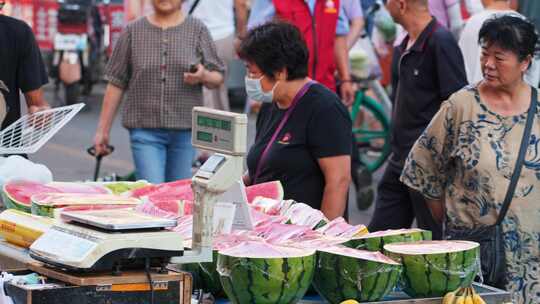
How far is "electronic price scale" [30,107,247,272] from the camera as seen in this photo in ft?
11.5

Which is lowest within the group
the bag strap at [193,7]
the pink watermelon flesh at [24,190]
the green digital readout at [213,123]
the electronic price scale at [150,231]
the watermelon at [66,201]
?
the pink watermelon flesh at [24,190]

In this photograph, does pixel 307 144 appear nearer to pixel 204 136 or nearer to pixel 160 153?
pixel 204 136

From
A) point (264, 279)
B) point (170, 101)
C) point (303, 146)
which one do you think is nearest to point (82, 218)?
point (264, 279)

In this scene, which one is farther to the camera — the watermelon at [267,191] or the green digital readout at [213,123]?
the watermelon at [267,191]

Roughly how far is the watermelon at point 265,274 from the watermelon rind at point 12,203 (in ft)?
3.94

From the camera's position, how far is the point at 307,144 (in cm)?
576

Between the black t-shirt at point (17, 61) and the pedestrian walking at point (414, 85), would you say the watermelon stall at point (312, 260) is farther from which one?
the pedestrian walking at point (414, 85)

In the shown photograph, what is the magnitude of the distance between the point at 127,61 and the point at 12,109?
1.53 metres

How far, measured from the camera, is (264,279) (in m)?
3.78

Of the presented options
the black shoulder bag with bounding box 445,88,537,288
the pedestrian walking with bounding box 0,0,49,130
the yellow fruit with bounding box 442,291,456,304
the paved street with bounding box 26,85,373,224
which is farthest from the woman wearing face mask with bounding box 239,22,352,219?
the paved street with bounding box 26,85,373,224

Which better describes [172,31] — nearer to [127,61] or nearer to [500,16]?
[127,61]

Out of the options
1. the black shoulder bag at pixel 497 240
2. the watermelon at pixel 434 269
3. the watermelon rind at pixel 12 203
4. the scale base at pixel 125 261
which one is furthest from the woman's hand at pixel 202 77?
the scale base at pixel 125 261

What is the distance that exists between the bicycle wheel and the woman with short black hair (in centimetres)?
596

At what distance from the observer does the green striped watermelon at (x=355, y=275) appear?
3885 mm
